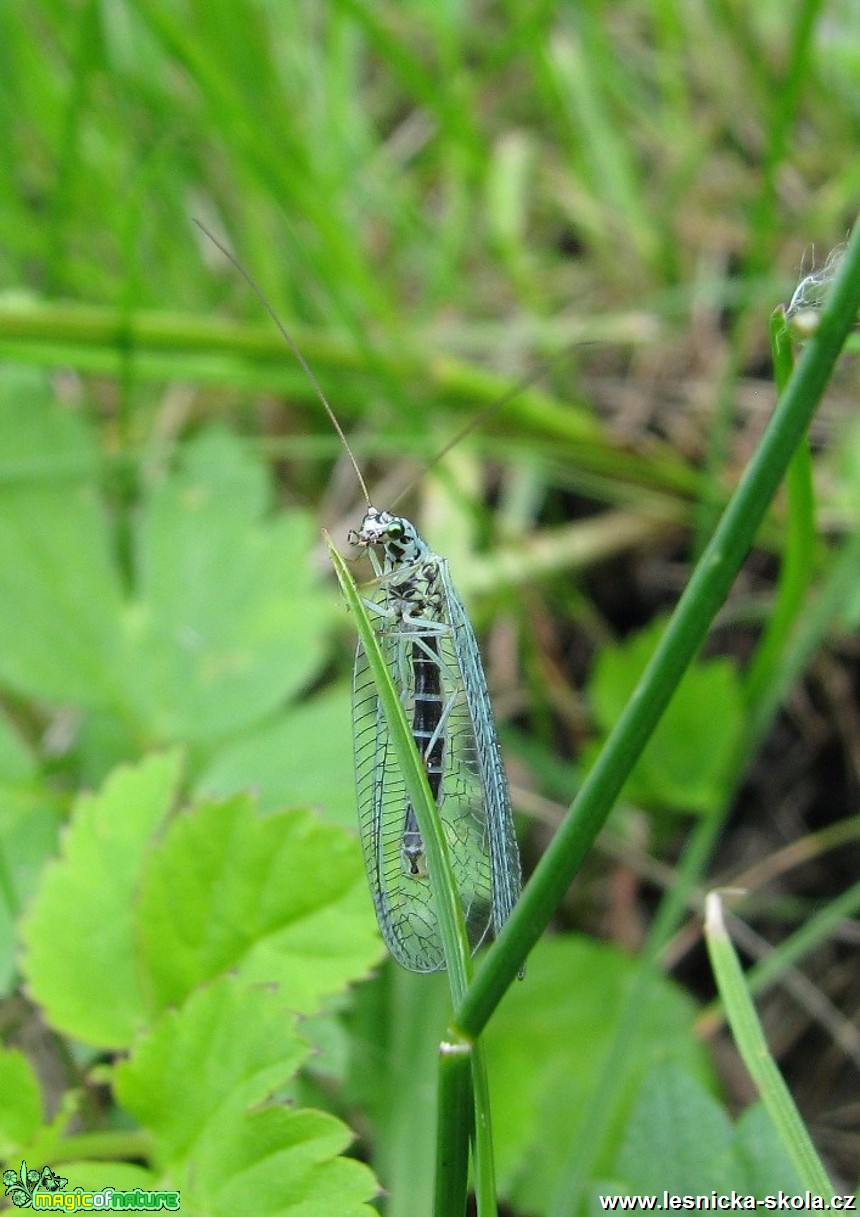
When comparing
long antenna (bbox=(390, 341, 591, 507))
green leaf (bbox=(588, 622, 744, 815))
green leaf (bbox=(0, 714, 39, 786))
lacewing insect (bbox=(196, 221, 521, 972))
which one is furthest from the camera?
green leaf (bbox=(588, 622, 744, 815))

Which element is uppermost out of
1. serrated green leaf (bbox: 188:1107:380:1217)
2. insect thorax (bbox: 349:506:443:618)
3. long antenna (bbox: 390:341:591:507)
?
long antenna (bbox: 390:341:591:507)

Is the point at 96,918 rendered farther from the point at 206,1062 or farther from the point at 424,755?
the point at 424,755

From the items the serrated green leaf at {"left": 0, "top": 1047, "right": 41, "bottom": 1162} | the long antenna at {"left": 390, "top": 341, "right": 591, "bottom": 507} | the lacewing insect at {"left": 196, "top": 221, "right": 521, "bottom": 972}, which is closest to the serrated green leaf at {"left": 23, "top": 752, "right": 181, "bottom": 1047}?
the serrated green leaf at {"left": 0, "top": 1047, "right": 41, "bottom": 1162}

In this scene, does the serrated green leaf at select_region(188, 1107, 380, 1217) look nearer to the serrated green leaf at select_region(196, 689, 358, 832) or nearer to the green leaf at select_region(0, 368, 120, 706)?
the serrated green leaf at select_region(196, 689, 358, 832)

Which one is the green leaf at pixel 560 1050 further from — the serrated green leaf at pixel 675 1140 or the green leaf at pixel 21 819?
the green leaf at pixel 21 819

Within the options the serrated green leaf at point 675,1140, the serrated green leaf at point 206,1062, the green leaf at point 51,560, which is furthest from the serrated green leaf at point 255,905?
the green leaf at point 51,560

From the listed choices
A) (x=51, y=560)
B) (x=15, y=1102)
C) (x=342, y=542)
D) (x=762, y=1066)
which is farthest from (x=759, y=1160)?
(x=342, y=542)

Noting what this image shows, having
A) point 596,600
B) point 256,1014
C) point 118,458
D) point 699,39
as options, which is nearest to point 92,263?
point 118,458
